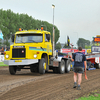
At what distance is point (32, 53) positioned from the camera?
48.2ft

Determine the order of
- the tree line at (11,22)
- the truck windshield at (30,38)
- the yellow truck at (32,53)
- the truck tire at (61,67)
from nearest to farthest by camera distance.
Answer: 1. the yellow truck at (32,53)
2. the truck windshield at (30,38)
3. the truck tire at (61,67)
4. the tree line at (11,22)

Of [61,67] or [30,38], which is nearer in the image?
[30,38]

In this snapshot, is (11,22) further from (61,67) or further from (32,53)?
(32,53)

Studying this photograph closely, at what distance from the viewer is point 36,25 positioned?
81.2 m

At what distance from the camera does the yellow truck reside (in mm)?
14695

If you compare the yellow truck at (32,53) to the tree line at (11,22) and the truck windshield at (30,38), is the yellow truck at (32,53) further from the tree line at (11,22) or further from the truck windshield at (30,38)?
the tree line at (11,22)

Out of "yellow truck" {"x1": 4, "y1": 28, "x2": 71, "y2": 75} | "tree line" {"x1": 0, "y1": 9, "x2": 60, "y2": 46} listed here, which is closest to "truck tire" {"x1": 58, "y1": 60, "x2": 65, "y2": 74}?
"yellow truck" {"x1": 4, "y1": 28, "x2": 71, "y2": 75}

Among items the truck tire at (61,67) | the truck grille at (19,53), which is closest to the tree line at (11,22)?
the truck tire at (61,67)

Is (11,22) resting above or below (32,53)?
above

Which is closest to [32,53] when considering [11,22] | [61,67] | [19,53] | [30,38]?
[19,53]

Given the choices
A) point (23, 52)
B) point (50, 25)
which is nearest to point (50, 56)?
point (23, 52)

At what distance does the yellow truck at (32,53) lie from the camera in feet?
48.2

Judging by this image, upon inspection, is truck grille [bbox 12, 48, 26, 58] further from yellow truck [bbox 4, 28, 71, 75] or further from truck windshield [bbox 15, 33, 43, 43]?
truck windshield [bbox 15, 33, 43, 43]

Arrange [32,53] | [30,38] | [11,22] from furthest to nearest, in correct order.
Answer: [11,22] → [30,38] → [32,53]
